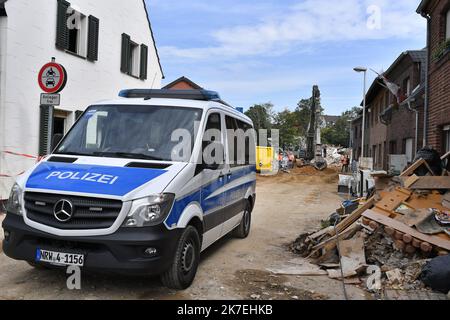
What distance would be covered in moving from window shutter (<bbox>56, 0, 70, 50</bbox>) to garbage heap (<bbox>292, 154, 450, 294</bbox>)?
847 centimetres

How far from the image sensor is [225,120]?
6.26 meters

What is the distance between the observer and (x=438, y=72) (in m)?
10.2

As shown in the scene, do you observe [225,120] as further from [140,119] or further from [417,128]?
[417,128]

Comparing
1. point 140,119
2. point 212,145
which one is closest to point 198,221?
point 212,145

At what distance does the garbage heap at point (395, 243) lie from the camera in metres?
5.00

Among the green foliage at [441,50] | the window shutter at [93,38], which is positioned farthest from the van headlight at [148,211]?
the window shutter at [93,38]

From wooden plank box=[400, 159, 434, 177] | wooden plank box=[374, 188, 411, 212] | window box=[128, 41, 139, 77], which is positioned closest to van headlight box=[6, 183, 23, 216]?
wooden plank box=[374, 188, 411, 212]

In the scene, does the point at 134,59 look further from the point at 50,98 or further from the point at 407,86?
the point at 407,86

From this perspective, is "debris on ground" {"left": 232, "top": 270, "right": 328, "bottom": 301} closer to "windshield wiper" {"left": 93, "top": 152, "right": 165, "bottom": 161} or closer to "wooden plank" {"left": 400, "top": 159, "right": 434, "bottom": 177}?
"windshield wiper" {"left": 93, "top": 152, "right": 165, "bottom": 161}

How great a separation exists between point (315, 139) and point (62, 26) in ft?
78.6

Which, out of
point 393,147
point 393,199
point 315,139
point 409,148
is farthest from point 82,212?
point 315,139

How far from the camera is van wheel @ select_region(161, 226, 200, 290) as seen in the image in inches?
177

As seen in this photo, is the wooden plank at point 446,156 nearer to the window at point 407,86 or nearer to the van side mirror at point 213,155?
the van side mirror at point 213,155
